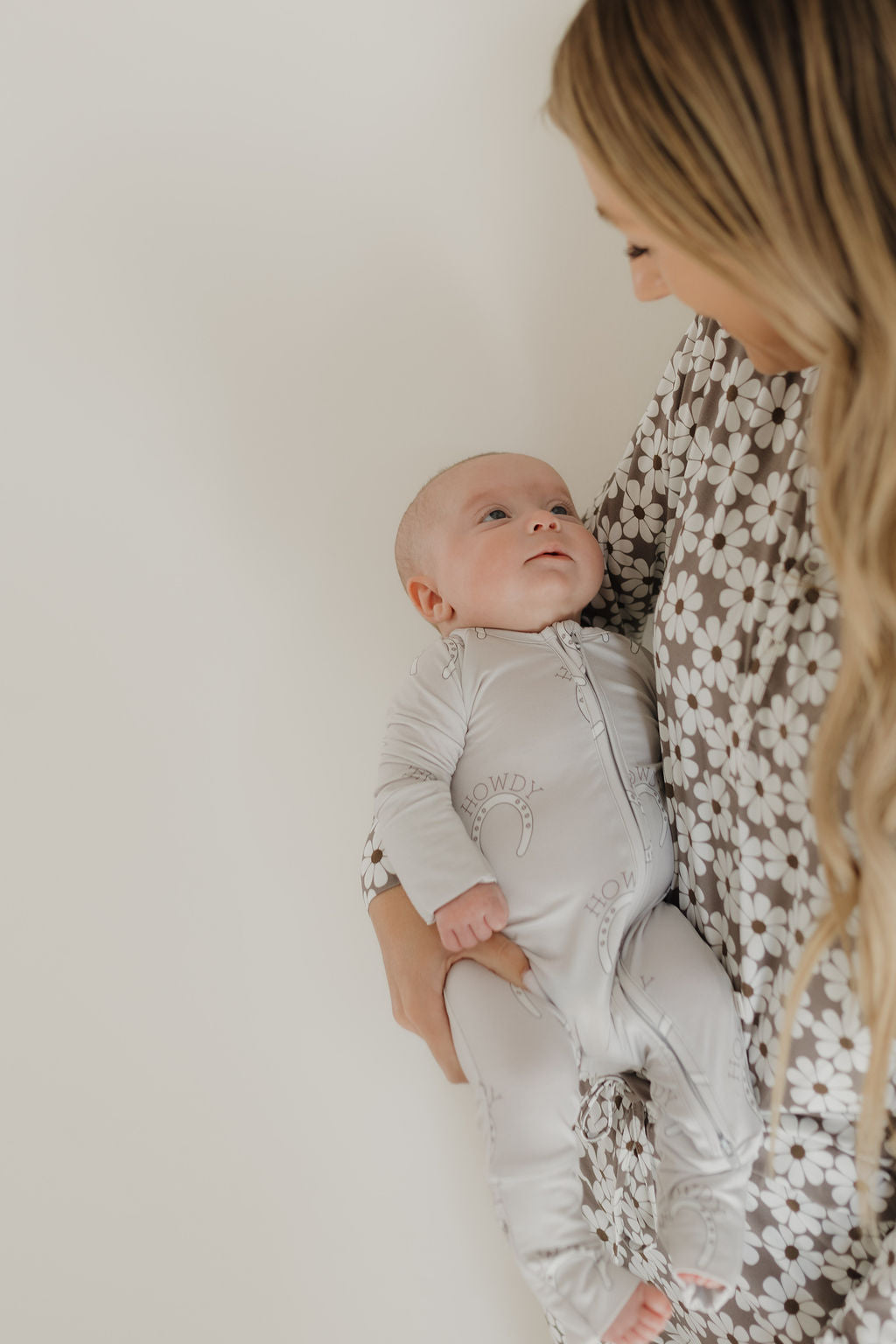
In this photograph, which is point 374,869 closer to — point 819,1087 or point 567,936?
point 567,936

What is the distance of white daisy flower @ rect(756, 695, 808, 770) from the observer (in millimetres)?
937

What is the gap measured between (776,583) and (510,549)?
1.24 ft

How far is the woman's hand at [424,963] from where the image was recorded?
1121mm

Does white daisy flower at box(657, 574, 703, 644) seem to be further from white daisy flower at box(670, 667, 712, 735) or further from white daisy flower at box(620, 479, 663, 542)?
white daisy flower at box(620, 479, 663, 542)

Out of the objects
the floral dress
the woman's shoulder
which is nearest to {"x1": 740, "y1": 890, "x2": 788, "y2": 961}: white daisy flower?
the floral dress

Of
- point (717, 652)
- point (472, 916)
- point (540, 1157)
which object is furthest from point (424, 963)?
point (717, 652)

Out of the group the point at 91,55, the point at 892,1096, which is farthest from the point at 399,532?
the point at 892,1096

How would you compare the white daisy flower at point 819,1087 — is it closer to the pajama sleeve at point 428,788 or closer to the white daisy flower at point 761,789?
the white daisy flower at point 761,789

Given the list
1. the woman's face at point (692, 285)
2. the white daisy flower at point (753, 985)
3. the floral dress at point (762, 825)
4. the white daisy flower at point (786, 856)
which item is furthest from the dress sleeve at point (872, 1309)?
the woman's face at point (692, 285)

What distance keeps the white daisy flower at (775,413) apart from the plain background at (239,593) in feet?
1.92

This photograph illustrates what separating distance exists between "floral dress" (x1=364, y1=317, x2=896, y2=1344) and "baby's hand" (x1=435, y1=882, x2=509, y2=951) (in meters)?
0.21

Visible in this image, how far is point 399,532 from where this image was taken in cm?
145

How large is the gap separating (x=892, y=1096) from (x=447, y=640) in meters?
0.66

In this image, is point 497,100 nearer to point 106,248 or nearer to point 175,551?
point 106,248
